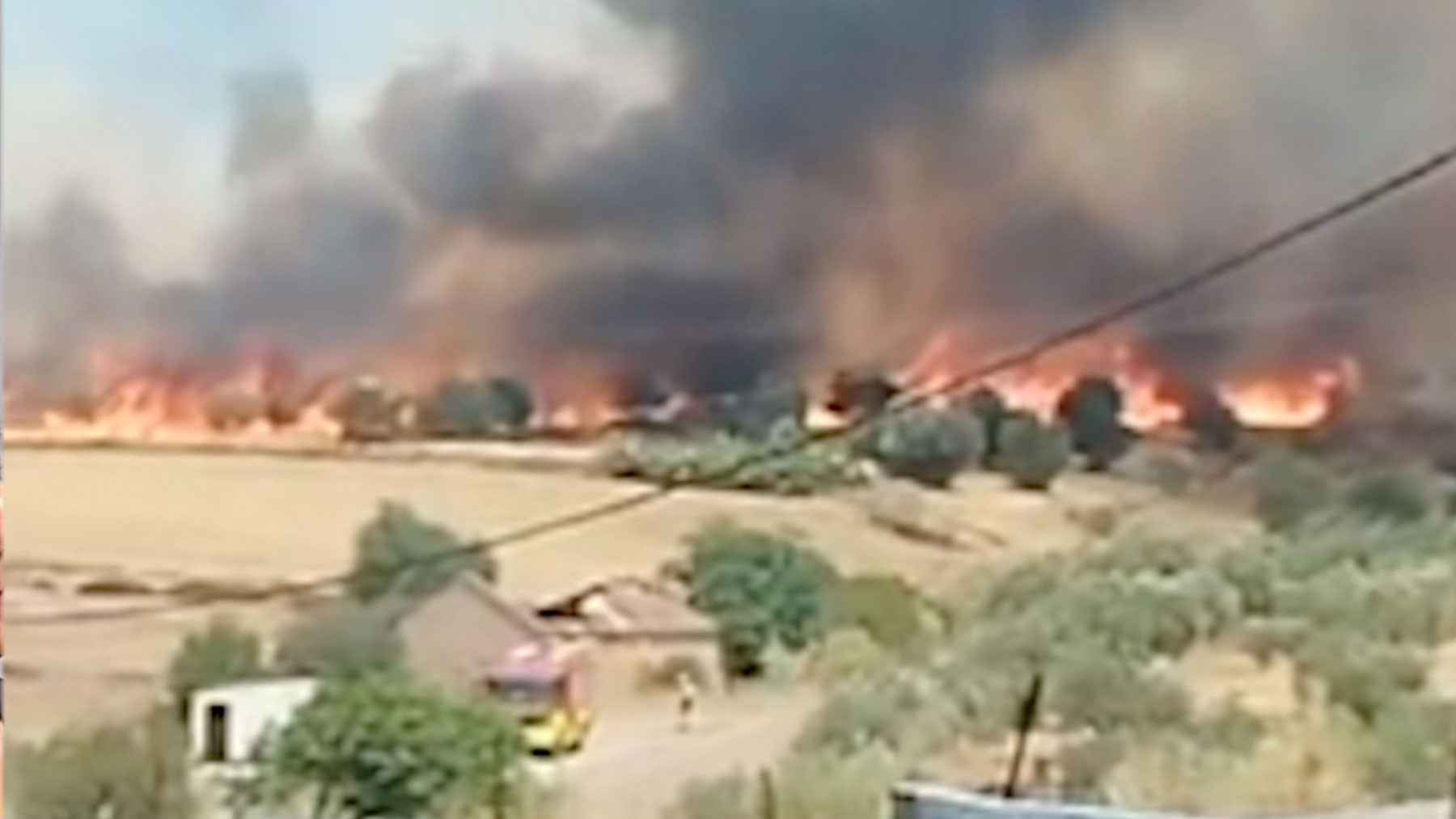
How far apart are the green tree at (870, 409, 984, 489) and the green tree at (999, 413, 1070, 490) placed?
0.08 ft

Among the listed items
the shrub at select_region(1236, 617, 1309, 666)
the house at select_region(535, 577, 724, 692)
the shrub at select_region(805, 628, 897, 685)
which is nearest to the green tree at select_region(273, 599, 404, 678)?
the house at select_region(535, 577, 724, 692)

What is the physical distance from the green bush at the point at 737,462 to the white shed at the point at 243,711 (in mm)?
308

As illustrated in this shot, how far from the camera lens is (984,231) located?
2.06 meters

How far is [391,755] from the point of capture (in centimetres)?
210

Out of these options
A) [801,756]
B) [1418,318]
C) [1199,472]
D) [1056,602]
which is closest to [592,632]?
[801,756]

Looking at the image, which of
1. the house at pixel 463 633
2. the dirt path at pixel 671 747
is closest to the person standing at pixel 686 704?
the dirt path at pixel 671 747

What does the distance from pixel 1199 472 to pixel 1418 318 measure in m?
0.20

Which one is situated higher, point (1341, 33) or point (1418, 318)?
point (1341, 33)

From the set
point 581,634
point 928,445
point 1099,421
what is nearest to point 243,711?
point 581,634

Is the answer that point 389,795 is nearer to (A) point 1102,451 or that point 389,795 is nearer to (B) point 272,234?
(B) point 272,234

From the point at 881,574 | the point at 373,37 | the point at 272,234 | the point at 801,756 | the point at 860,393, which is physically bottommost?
the point at 801,756

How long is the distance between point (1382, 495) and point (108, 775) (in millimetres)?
1027

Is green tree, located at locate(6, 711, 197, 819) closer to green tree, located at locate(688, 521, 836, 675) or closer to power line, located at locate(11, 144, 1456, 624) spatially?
power line, located at locate(11, 144, 1456, 624)

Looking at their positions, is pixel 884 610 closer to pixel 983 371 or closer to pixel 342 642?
pixel 983 371
